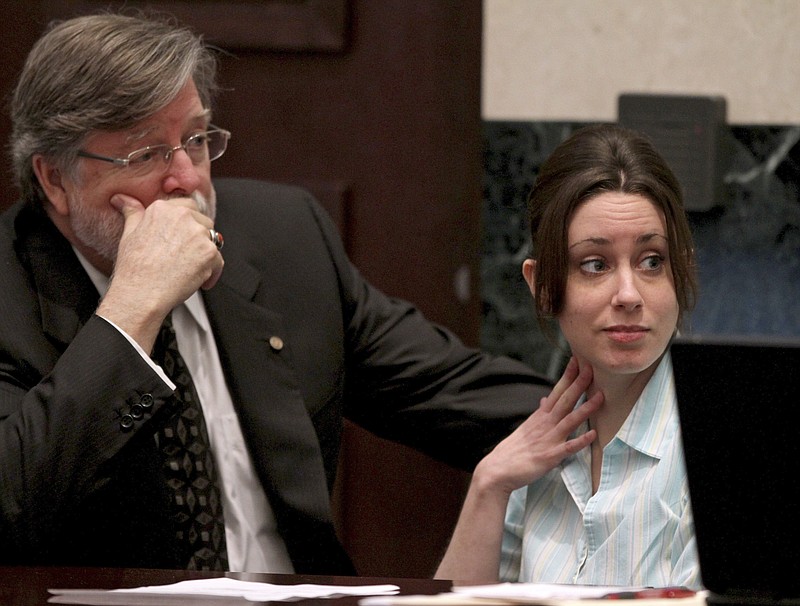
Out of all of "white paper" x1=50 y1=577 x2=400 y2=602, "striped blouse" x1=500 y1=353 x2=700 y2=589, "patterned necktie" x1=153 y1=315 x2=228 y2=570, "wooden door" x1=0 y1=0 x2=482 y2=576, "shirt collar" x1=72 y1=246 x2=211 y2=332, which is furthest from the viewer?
"wooden door" x1=0 y1=0 x2=482 y2=576

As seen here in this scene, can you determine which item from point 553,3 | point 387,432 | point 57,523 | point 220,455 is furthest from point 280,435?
point 553,3

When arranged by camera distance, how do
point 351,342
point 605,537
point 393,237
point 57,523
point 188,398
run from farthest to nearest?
point 393,237 → point 351,342 → point 188,398 → point 57,523 → point 605,537

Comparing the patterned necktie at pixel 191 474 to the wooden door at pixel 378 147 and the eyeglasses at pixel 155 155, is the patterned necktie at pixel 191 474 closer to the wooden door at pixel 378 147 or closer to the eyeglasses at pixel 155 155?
the eyeglasses at pixel 155 155

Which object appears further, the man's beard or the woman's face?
the man's beard

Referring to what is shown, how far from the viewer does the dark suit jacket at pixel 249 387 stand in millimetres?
1588

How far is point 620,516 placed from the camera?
1431 mm

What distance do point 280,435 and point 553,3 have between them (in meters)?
1.05

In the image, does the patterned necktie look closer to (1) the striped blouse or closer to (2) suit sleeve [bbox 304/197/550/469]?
(2) suit sleeve [bbox 304/197/550/469]

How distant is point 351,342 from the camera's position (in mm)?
2074

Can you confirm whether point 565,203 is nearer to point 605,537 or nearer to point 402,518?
point 605,537

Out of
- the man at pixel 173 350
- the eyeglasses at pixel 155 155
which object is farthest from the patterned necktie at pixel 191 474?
the eyeglasses at pixel 155 155

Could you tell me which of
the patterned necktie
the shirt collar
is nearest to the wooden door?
the shirt collar

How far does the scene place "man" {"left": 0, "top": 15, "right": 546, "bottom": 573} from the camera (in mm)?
1611

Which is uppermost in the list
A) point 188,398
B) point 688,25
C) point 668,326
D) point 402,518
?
point 688,25
